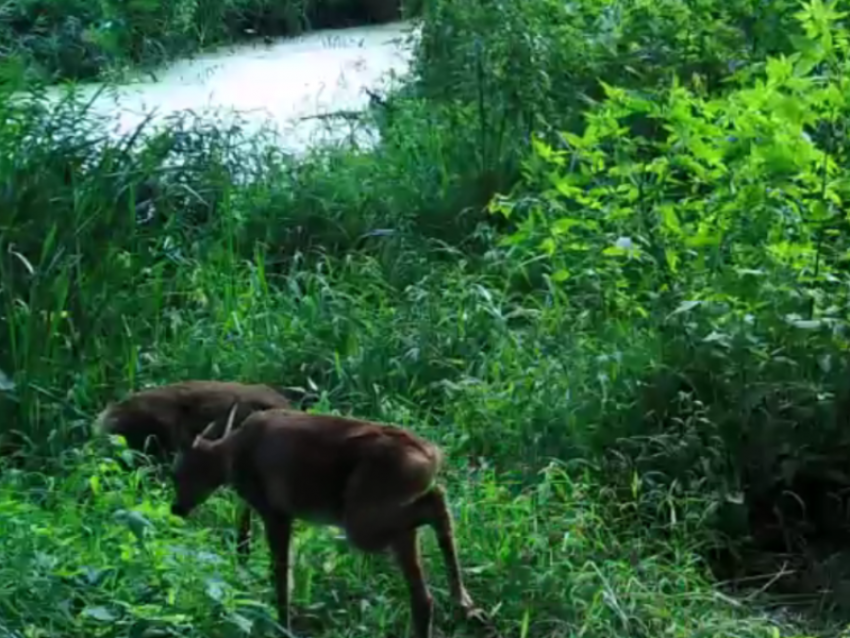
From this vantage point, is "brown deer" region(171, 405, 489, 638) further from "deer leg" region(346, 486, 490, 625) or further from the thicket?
the thicket

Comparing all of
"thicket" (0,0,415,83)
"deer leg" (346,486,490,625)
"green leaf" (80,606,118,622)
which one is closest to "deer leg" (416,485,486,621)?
"deer leg" (346,486,490,625)

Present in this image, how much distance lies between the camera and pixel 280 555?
4.30 m

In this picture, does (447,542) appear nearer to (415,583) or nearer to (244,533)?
(415,583)

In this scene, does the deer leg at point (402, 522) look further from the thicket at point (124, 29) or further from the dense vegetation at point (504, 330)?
the thicket at point (124, 29)

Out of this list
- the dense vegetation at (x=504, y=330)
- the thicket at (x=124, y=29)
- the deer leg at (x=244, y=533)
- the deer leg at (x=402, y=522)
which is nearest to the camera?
the deer leg at (x=402, y=522)

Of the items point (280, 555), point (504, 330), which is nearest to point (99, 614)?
point (280, 555)

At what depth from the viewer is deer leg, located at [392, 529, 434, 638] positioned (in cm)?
420

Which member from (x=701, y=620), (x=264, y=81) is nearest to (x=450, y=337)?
(x=701, y=620)

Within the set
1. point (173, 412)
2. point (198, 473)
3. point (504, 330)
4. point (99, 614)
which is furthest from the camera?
point (504, 330)

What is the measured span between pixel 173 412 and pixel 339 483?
46.1 inches

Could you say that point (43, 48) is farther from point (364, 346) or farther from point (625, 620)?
point (625, 620)

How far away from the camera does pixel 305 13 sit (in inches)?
465

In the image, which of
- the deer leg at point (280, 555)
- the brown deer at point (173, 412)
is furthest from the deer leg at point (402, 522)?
the brown deer at point (173, 412)

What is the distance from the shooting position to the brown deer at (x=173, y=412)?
5262mm
